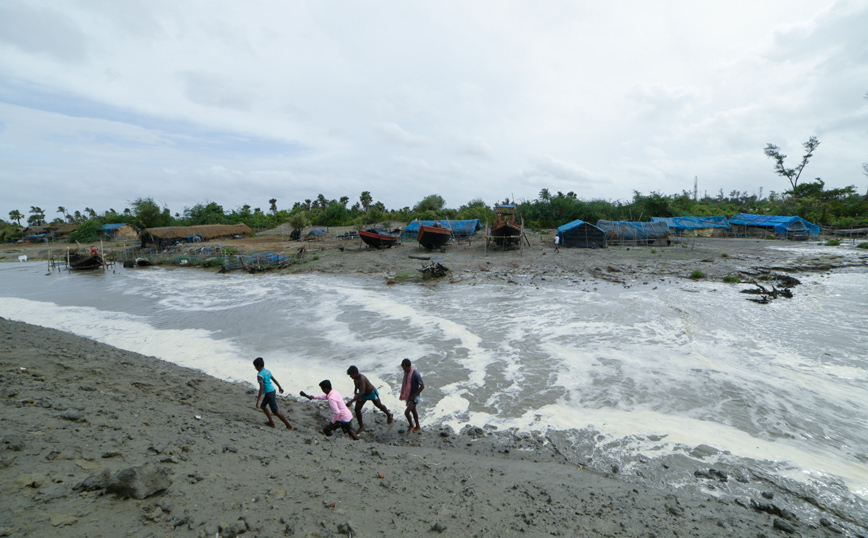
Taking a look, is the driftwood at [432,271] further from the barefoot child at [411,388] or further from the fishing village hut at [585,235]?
the barefoot child at [411,388]

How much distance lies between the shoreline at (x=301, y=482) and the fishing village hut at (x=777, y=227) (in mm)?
42017

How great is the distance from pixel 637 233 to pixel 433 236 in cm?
1689

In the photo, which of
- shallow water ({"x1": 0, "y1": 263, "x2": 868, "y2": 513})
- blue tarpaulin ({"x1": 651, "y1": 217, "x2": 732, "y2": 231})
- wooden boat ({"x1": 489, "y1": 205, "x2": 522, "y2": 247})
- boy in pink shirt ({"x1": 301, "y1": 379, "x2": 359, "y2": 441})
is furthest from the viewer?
blue tarpaulin ({"x1": 651, "y1": 217, "x2": 732, "y2": 231})

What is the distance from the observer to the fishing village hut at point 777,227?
34.8m

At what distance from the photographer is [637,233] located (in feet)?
104

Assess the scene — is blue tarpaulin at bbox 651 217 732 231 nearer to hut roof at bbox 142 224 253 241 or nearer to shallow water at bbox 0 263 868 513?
shallow water at bbox 0 263 868 513

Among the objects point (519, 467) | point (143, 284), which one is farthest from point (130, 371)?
point (143, 284)

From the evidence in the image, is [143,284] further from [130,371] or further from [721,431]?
[721,431]

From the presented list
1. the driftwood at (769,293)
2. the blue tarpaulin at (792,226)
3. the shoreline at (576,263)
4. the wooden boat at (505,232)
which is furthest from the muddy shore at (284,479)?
the blue tarpaulin at (792,226)

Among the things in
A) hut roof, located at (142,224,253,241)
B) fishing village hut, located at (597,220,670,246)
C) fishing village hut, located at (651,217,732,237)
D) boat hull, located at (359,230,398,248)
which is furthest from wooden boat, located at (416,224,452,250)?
hut roof, located at (142,224,253,241)

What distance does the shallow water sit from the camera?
5852 millimetres

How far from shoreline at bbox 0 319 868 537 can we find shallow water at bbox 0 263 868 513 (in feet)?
2.82

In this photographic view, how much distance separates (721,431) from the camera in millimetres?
6000

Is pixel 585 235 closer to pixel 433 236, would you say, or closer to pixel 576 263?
pixel 576 263
